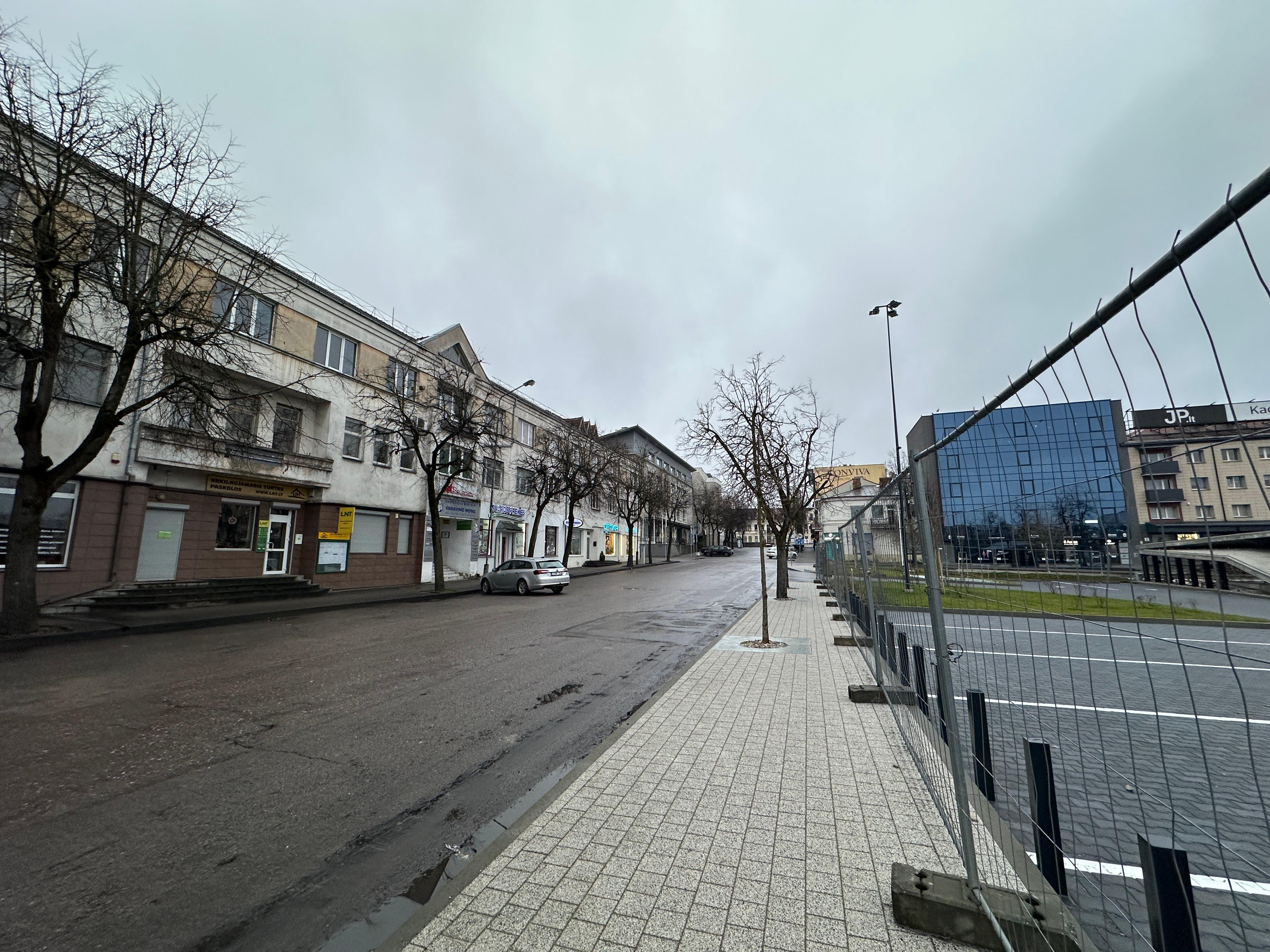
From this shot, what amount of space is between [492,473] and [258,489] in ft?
38.1

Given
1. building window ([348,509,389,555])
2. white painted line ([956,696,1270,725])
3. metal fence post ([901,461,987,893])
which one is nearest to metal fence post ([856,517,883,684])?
white painted line ([956,696,1270,725])

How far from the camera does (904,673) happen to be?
16.4 ft

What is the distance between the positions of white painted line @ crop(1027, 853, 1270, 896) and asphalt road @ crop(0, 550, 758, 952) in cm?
340

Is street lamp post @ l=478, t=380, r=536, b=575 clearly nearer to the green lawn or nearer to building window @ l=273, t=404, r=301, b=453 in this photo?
building window @ l=273, t=404, r=301, b=453

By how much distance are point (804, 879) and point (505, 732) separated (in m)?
3.31

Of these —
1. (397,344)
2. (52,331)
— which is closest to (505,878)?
(52,331)

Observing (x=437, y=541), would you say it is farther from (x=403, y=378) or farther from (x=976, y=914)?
(x=976, y=914)

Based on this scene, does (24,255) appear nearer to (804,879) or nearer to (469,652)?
(469,652)

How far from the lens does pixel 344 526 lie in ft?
69.4

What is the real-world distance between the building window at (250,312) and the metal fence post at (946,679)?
1854 cm

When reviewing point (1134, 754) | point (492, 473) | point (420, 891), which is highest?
point (492, 473)

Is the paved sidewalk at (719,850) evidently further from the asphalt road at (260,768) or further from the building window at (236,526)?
the building window at (236,526)

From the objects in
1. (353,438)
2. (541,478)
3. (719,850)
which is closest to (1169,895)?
(719,850)

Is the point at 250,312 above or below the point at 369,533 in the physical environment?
above
